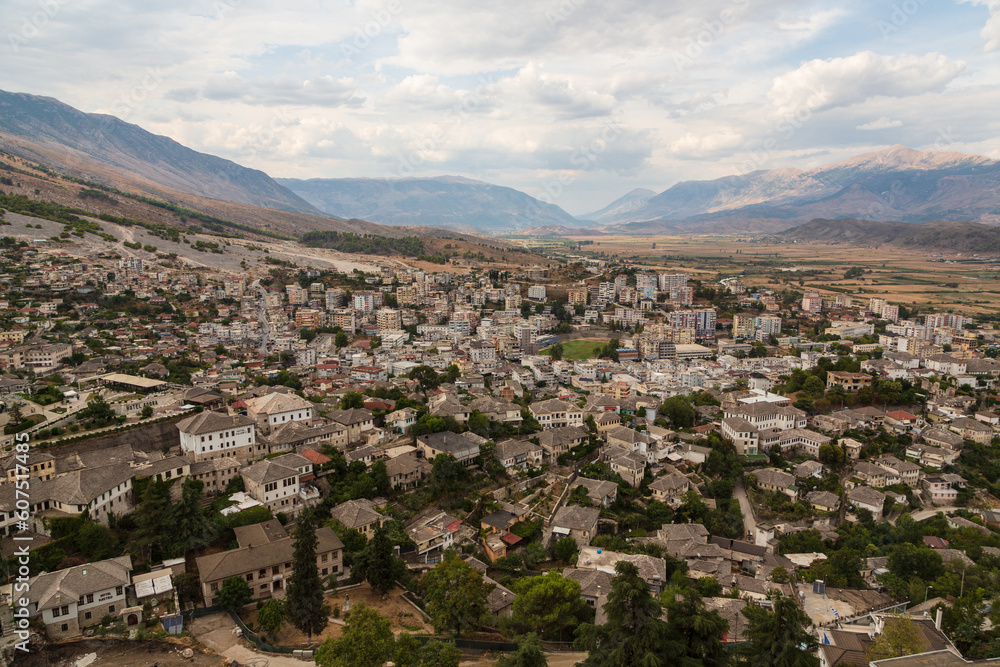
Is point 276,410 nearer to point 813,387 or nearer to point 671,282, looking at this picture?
point 813,387

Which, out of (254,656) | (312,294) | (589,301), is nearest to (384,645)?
(254,656)

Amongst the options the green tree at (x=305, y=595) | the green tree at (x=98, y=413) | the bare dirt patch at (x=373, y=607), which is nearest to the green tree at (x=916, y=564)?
the bare dirt patch at (x=373, y=607)

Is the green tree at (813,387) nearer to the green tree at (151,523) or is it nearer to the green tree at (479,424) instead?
the green tree at (479,424)

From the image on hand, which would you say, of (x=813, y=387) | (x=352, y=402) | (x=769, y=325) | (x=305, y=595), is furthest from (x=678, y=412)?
(x=769, y=325)

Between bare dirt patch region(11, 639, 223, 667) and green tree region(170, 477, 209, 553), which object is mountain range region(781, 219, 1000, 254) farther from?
bare dirt patch region(11, 639, 223, 667)

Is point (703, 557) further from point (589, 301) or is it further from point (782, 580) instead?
point (589, 301)
